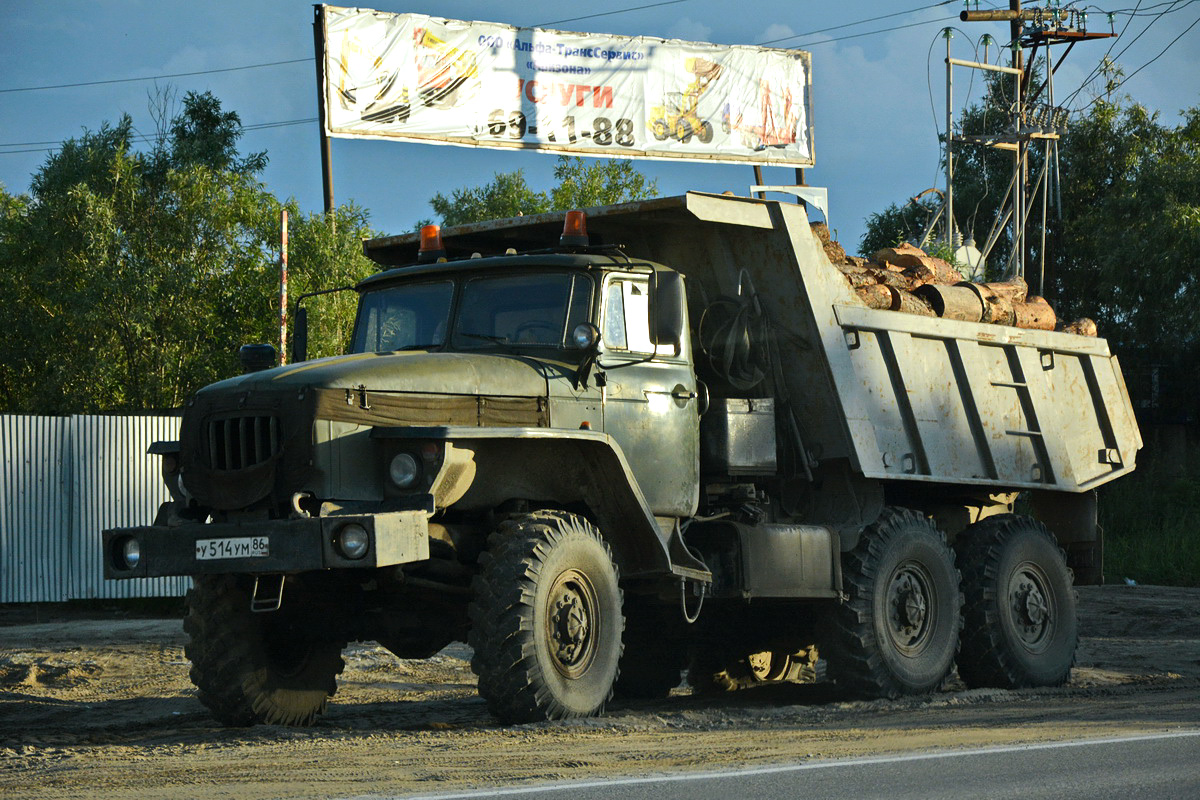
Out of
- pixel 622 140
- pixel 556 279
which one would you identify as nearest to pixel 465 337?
pixel 556 279

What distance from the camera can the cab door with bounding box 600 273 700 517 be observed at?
910 centimetres

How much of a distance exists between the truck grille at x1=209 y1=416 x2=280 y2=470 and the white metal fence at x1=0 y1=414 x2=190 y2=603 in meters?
9.37

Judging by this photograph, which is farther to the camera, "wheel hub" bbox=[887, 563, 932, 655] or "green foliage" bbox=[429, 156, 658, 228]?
"green foliage" bbox=[429, 156, 658, 228]

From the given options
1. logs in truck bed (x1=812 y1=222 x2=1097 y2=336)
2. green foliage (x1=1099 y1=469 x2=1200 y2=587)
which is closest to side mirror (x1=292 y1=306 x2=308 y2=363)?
logs in truck bed (x1=812 y1=222 x2=1097 y2=336)

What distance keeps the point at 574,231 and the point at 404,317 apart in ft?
4.01

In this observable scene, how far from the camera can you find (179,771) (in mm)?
6590

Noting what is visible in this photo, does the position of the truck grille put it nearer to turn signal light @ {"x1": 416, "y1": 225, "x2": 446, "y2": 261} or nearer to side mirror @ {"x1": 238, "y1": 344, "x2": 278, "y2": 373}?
side mirror @ {"x1": 238, "y1": 344, "x2": 278, "y2": 373}

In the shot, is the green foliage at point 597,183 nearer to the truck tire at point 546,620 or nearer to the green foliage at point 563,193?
the green foliage at point 563,193

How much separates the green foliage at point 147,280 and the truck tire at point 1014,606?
39.0 feet

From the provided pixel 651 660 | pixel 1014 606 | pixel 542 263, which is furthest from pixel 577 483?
pixel 1014 606

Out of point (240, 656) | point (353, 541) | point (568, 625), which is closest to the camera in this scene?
point (353, 541)

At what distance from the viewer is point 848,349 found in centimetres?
1063

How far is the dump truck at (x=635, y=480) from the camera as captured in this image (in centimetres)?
784

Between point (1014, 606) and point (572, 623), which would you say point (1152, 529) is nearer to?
point (1014, 606)
